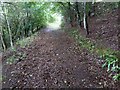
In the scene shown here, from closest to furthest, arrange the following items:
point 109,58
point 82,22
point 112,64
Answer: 1. point 112,64
2. point 109,58
3. point 82,22

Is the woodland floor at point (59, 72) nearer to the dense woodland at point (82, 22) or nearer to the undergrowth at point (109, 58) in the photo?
the undergrowth at point (109, 58)

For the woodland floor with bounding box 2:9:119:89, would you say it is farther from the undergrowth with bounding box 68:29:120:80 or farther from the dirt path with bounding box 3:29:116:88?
the undergrowth with bounding box 68:29:120:80

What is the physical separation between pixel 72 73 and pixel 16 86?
238 centimetres

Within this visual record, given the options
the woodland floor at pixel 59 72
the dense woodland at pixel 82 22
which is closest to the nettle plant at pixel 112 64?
the dense woodland at pixel 82 22

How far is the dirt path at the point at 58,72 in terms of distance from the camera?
6.39 metres

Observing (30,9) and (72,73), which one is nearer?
(72,73)

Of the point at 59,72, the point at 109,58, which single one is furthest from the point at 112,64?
the point at 59,72

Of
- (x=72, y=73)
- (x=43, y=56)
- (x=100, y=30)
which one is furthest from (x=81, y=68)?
(x=100, y=30)

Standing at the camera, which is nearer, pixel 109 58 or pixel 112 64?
pixel 112 64

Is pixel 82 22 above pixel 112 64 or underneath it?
above

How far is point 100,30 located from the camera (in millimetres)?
12094

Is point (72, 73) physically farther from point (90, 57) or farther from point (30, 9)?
point (30, 9)

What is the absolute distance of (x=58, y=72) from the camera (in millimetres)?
7230

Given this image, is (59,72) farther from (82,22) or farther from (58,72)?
(82,22)
